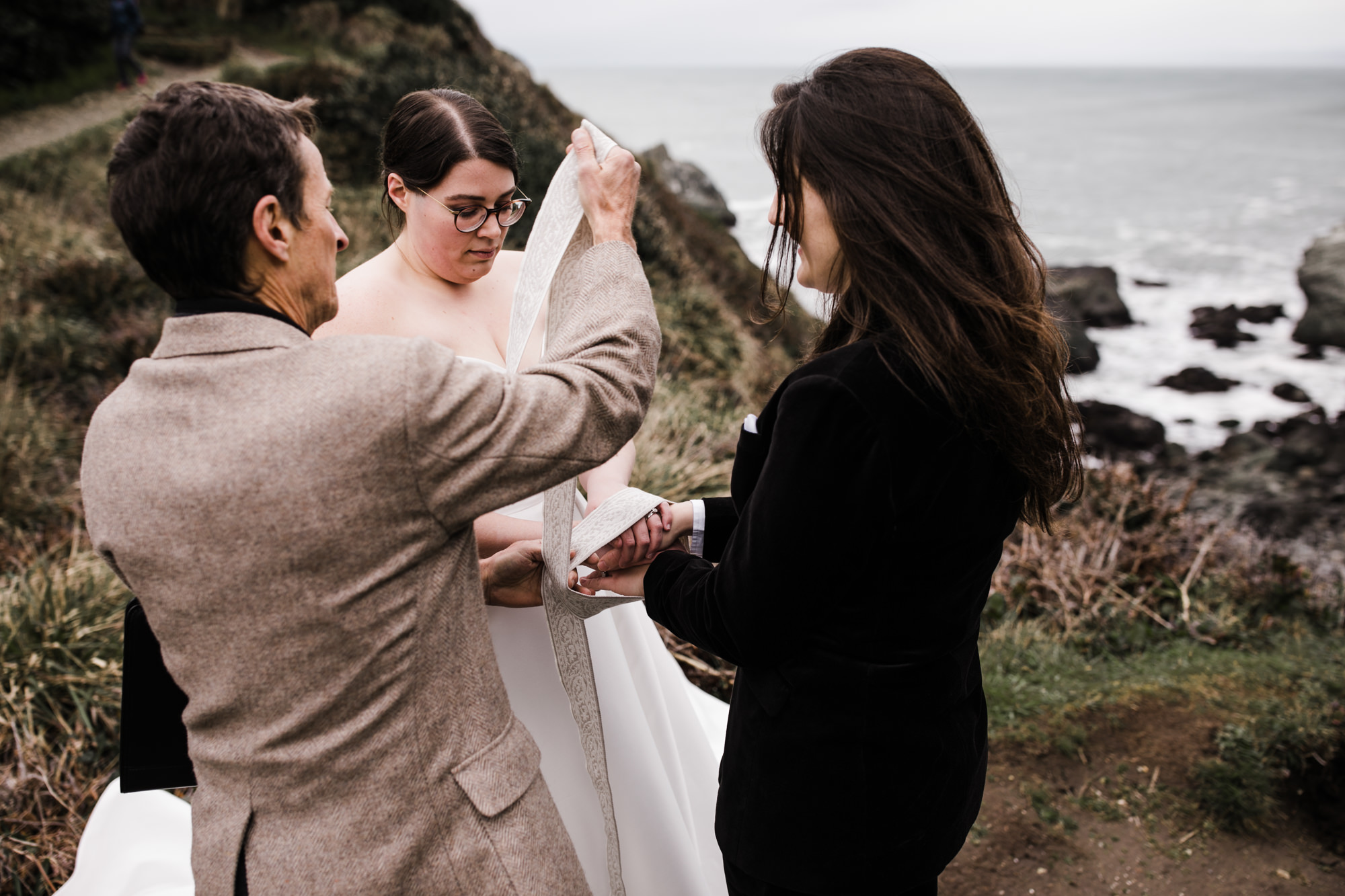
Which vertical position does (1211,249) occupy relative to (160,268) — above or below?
below

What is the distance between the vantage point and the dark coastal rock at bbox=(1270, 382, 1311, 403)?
17047 mm

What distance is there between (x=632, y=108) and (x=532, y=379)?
83.4 meters

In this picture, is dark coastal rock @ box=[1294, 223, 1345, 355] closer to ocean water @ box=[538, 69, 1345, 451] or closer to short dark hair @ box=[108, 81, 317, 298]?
ocean water @ box=[538, 69, 1345, 451]

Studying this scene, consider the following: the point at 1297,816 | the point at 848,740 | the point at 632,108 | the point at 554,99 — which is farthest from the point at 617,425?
the point at 632,108

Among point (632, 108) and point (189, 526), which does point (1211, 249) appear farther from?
point (632, 108)

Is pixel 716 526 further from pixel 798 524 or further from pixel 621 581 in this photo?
pixel 798 524

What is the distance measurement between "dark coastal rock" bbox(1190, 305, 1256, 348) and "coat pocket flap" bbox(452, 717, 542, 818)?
2423cm

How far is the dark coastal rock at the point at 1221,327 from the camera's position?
70.8 feet

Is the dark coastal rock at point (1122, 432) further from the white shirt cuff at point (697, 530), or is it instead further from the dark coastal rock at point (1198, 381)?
the white shirt cuff at point (697, 530)

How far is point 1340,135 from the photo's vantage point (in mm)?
69438

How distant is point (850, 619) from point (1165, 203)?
5238cm

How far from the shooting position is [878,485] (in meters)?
1.45

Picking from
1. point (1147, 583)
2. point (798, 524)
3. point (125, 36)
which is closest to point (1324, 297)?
point (1147, 583)

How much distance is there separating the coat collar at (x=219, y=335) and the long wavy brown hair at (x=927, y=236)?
949 mm
